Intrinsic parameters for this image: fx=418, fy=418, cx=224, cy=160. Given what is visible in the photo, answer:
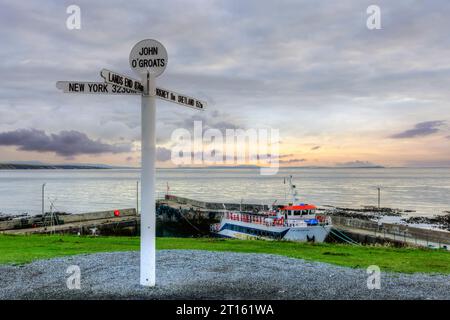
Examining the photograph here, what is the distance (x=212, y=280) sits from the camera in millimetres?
8047

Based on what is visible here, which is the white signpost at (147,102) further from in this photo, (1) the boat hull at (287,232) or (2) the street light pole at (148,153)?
(1) the boat hull at (287,232)

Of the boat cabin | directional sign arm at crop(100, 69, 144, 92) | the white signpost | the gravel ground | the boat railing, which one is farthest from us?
the boat cabin

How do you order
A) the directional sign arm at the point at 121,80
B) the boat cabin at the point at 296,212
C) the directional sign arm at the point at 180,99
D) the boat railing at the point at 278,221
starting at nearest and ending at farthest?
the directional sign arm at the point at 121,80
the directional sign arm at the point at 180,99
the boat railing at the point at 278,221
the boat cabin at the point at 296,212

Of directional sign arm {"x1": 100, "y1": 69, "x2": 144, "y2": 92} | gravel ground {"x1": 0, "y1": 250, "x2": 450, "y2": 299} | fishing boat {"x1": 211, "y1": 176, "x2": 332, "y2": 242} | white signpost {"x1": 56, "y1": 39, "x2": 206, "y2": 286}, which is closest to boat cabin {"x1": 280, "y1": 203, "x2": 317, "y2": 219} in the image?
Result: fishing boat {"x1": 211, "y1": 176, "x2": 332, "y2": 242}

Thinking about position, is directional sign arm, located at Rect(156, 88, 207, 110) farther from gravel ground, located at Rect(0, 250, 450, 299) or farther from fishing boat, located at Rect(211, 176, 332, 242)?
→ fishing boat, located at Rect(211, 176, 332, 242)

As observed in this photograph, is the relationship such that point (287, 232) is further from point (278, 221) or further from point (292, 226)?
point (278, 221)

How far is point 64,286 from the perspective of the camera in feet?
25.4

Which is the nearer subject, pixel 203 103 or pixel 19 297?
pixel 19 297

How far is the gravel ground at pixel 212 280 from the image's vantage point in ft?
23.5

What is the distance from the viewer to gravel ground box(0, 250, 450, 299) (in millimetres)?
7160

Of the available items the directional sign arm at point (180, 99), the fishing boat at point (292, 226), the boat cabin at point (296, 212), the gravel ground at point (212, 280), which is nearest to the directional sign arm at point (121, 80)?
the directional sign arm at point (180, 99)

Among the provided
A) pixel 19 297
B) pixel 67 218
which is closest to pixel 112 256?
pixel 19 297
